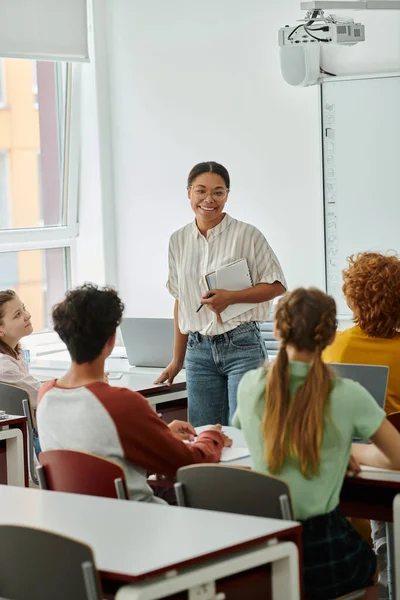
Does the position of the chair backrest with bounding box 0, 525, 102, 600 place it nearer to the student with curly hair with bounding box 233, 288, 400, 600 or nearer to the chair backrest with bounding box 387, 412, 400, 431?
the student with curly hair with bounding box 233, 288, 400, 600

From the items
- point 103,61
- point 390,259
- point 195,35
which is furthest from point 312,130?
point 390,259

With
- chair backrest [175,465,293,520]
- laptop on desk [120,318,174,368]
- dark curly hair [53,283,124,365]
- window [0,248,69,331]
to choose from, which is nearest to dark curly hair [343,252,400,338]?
dark curly hair [53,283,124,365]

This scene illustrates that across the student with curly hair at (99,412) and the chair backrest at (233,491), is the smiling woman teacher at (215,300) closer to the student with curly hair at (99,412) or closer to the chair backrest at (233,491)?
the student with curly hair at (99,412)

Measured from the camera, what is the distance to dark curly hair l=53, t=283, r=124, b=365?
2719 millimetres

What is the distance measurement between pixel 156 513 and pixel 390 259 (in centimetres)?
137

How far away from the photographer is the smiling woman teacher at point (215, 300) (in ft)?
12.9

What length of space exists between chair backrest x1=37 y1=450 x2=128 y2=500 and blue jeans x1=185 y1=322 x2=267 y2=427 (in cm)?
131

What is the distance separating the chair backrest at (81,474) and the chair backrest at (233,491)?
0.53 ft

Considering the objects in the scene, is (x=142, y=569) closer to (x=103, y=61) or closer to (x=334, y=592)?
(x=334, y=592)

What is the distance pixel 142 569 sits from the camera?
→ 6.12 ft

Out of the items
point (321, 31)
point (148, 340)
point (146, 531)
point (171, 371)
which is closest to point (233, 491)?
point (146, 531)

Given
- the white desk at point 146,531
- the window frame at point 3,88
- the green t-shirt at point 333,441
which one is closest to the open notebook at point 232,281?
the green t-shirt at point 333,441

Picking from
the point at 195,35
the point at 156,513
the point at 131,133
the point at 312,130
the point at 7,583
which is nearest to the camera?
the point at 7,583

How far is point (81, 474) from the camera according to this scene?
259 centimetres
